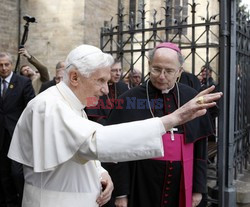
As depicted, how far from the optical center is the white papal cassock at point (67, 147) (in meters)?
1.64

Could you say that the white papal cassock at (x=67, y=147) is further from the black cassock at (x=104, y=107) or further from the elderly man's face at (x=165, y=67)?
the black cassock at (x=104, y=107)

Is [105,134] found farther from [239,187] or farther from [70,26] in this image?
[70,26]

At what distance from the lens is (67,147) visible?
1.71 metres

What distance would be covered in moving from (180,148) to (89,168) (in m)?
1.04

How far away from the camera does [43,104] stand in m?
1.80

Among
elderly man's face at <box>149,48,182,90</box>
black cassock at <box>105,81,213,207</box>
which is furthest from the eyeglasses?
black cassock at <box>105,81,213,207</box>

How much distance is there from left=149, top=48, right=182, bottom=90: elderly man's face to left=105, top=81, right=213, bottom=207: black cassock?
214mm

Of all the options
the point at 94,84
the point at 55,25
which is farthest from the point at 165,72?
the point at 55,25

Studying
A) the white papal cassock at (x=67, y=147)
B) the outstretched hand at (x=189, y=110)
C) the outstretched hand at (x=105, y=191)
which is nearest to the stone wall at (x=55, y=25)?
the outstretched hand at (x=105, y=191)

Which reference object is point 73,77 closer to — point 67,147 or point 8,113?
point 67,147

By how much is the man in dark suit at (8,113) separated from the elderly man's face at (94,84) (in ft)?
10.1

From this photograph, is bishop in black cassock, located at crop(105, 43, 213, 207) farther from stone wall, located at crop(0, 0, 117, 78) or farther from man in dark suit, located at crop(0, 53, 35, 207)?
stone wall, located at crop(0, 0, 117, 78)

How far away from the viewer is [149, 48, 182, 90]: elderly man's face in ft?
8.67

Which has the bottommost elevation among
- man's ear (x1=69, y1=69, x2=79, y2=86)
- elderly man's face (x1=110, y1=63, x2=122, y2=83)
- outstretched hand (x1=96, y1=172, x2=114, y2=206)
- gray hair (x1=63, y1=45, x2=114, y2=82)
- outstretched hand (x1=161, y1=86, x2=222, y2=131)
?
outstretched hand (x1=96, y1=172, x2=114, y2=206)
